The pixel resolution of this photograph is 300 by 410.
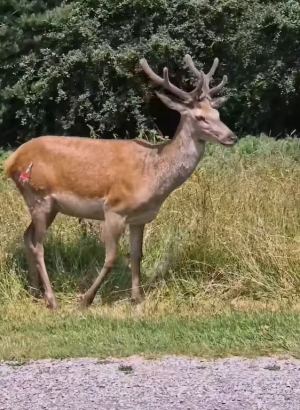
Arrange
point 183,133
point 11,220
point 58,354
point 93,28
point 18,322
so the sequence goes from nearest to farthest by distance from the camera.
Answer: point 58,354 → point 18,322 → point 183,133 → point 11,220 → point 93,28

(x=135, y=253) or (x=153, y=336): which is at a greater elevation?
(x=135, y=253)

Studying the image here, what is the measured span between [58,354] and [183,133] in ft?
10.7

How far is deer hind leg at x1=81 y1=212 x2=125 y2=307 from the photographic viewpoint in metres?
9.12

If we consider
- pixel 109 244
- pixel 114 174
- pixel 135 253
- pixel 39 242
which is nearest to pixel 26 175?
pixel 39 242

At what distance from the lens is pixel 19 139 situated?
23.0 metres

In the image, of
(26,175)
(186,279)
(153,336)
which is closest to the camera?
(153,336)

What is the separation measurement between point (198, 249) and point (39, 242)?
1.89 m

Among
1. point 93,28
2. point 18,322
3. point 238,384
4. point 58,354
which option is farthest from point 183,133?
point 93,28

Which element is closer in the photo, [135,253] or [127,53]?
[135,253]

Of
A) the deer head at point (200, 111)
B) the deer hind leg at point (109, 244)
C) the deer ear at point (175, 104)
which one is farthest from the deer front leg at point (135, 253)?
the deer ear at point (175, 104)

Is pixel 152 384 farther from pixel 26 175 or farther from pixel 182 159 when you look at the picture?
pixel 26 175

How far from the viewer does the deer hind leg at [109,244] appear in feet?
29.9

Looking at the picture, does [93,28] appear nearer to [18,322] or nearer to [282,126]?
[282,126]

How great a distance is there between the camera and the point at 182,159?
9148 mm
